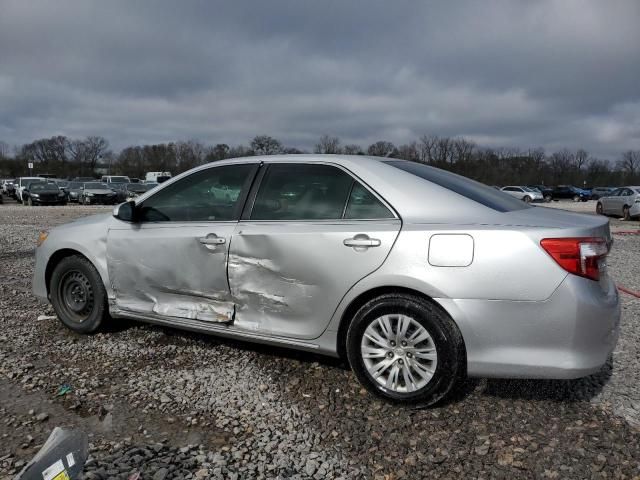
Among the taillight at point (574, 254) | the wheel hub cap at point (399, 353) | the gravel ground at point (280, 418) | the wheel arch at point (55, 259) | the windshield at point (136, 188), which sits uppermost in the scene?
the windshield at point (136, 188)

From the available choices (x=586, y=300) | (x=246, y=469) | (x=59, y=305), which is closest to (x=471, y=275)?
(x=586, y=300)

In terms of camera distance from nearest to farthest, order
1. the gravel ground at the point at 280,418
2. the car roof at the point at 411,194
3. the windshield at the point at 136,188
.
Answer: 1. the gravel ground at the point at 280,418
2. the car roof at the point at 411,194
3. the windshield at the point at 136,188

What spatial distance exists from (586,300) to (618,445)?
799mm

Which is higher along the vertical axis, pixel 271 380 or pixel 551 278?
pixel 551 278

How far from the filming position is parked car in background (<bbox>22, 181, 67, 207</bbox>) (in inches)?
1131

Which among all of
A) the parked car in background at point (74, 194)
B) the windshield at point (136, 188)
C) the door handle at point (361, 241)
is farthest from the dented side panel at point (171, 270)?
the windshield at point (136, 188)

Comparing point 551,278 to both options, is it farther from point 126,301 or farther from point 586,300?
point 126,301

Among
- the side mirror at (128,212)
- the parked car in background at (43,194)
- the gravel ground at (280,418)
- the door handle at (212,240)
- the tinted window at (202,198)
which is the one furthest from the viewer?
the parked car in background at (43,194)

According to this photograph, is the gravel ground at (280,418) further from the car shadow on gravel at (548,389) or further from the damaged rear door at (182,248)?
the damaged rear door at (182,248)

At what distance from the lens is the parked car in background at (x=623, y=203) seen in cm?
2071

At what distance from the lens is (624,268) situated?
809cm

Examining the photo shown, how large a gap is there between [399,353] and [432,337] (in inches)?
9.5

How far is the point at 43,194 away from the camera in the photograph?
28734mm

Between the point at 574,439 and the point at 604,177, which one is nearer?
the point at 574,439
